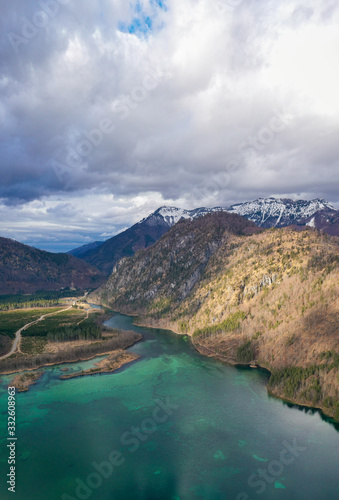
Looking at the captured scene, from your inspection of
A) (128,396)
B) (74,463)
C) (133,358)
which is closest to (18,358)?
(133,358)

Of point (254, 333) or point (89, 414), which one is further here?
point (254, 333)

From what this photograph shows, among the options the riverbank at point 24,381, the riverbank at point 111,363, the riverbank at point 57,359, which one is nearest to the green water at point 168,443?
the riverbank at point 24,381

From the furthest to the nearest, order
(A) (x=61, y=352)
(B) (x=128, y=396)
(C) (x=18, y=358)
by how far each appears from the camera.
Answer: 1. (A) (x=61, y=352)
2. (C) (x=18, y=358)
3. (B) (x=128, y=396)

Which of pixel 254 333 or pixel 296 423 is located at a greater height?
pixel 254 333

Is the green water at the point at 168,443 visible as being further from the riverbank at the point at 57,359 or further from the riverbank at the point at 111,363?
the riverbank at the point at 57,359

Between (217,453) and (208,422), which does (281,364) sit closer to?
(208,422)

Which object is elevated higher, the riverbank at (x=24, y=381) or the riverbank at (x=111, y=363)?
the riverbank at (x=24, y=381)

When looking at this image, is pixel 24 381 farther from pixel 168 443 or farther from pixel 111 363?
pixel 168 443

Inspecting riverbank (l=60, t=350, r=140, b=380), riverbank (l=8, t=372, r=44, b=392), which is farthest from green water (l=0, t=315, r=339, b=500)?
riverbank (l=60, t=350, r=140, b=380)
